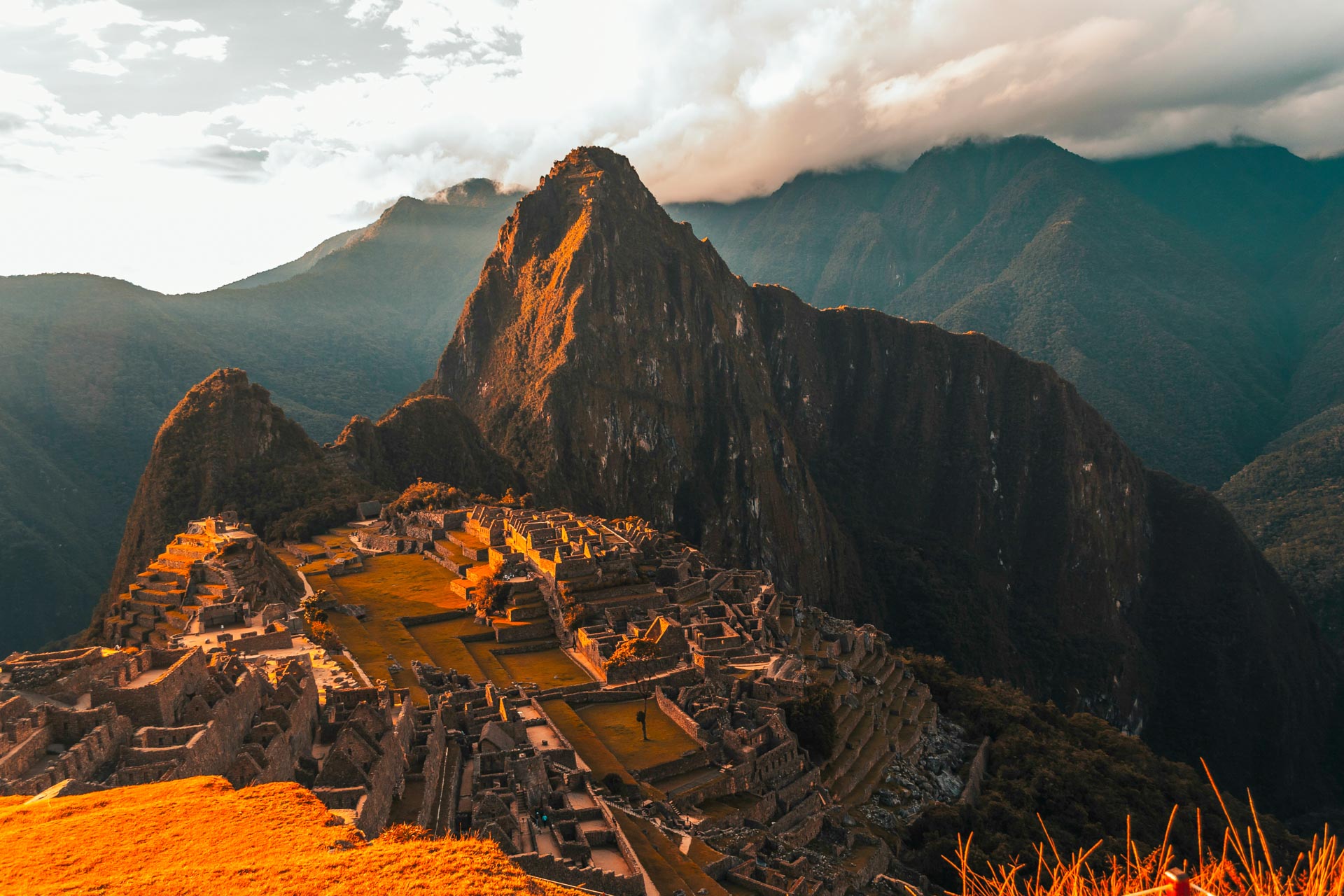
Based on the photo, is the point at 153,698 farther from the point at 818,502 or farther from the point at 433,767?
the point at 818,502

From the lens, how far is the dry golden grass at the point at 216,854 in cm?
1287

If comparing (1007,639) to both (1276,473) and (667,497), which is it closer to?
(667,497)

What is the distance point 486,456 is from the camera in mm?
128625

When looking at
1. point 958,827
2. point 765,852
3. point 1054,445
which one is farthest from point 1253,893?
point 1054,445

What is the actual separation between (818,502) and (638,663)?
136 metres

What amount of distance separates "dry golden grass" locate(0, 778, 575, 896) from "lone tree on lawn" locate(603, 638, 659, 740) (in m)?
24.3

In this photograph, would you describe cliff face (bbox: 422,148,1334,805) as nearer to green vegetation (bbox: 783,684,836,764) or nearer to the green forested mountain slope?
the green forested mountain slope

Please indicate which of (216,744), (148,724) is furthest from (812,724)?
(148,724)

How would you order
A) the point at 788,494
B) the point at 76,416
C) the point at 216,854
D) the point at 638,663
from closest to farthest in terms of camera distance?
the point at 216,854 → the point at 638,663 → the point at 76,416 → the point at 788,494

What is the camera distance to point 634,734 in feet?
118

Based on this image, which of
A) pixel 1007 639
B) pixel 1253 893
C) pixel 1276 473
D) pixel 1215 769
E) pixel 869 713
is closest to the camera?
pixel 1253 893

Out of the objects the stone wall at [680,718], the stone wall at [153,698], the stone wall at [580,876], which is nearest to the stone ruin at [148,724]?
the stone wall at [153,698]

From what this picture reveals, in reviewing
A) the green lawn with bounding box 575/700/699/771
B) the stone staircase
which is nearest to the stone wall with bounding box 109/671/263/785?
the green lawn with bounding box 575/700/699/771

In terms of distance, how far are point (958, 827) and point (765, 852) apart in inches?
496
